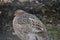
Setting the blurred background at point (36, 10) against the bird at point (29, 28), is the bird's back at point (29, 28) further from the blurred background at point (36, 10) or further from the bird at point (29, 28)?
the blurred background at point (36, 10)

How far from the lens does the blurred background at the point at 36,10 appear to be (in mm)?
8844

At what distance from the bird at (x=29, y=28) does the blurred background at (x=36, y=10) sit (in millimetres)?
1644

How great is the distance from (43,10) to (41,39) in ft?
10.9

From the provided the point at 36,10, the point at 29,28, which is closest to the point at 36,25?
the point at 29,28

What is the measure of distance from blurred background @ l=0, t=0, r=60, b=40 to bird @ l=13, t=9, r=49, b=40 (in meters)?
1.64

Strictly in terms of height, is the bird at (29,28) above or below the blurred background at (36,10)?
above

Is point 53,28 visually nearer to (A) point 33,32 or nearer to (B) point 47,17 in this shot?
(B) point 47,17

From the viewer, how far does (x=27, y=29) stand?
21.8ft

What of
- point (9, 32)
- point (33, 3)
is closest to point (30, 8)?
point (33, 3)

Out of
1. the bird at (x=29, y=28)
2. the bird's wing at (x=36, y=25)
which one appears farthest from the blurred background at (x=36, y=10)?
the bird's wing at (x=36, y=25)

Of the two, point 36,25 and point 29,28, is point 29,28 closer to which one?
point 29,28

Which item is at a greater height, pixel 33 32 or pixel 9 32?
pixel 33 32

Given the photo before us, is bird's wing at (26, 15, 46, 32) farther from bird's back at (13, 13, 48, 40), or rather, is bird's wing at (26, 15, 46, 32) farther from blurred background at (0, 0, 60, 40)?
blurred background at (0, 0, 60, 40)

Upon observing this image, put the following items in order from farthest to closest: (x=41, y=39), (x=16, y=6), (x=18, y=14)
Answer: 1. (x=16, y=6)
2. (x=18, y=14)
3. (x=41, y=39)
